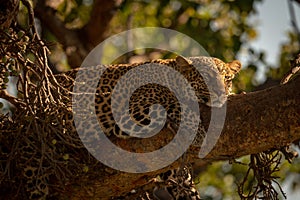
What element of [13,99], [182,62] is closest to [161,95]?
[182,62]

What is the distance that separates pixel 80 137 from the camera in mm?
6258

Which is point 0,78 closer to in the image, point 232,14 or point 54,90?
point 54,90

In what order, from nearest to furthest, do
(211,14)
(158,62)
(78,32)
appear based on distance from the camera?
1. (158,62)
2. (78,32)
3. (211,14)

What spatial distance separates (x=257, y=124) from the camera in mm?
5785

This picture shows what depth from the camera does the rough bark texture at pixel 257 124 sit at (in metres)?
5.69

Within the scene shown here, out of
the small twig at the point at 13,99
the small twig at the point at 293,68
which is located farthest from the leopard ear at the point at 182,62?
the small twig at the point at 13,99

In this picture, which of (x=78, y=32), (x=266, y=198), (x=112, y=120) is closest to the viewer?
(x=266, y=198)

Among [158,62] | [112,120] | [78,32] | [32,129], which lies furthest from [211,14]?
[32,129]

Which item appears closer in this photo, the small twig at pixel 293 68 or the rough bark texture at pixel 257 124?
the rough bark texture at pixel 257 124

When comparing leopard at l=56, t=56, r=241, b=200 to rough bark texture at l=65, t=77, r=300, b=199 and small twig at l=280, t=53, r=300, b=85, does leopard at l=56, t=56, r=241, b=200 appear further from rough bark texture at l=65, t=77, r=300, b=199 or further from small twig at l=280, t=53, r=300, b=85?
small twig at l=280, t=53, r=300, b=85

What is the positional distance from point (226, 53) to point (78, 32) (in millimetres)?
2217

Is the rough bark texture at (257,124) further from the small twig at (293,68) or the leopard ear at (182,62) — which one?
the leopard ear at (182,62)

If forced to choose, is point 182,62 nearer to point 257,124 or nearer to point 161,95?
point 161,95

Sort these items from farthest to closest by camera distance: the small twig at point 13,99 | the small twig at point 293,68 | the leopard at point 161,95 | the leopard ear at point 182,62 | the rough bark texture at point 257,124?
1. the leopard ear at point 182,62
2. the leopard at point 161,95
3. the small twig at point 293,68
4. the small twig at point 13,99
5. the rough bark texture at point 257,124
